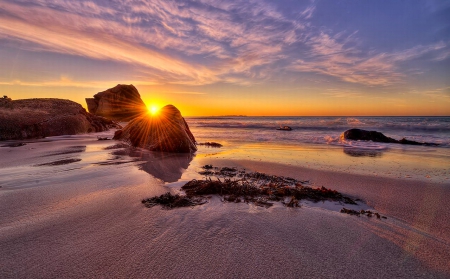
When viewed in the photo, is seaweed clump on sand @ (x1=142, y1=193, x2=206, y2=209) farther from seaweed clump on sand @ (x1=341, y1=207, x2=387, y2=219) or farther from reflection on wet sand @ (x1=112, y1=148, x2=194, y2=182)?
seaweed clump on sand @ (x1=341, y1=207, x2=387, y2=219)

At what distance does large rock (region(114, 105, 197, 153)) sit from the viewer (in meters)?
7.52

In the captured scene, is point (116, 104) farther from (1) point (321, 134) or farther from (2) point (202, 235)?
(2) point (202, 235)

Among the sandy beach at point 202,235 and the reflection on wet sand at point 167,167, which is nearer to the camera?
the sandy beach at point 202,235

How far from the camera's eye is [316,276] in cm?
160

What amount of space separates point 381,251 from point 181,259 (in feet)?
5.90

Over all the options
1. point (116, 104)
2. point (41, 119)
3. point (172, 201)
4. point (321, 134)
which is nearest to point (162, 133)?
point (172, 201)

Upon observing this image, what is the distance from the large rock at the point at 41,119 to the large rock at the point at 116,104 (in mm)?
22448

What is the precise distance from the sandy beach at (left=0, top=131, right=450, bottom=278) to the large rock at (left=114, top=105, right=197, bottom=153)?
3.75m

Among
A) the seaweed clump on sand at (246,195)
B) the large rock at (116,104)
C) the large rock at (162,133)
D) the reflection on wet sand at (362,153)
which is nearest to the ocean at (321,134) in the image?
the reflection on wet sand at (362,153)

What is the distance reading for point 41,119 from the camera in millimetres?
10148

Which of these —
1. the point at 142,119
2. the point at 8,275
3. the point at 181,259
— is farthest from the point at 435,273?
the point at 142,119

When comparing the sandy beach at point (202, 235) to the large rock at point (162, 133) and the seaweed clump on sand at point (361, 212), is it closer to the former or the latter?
the seaweed clump on sand at point (361, 212)

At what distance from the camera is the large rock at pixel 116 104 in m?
34.2

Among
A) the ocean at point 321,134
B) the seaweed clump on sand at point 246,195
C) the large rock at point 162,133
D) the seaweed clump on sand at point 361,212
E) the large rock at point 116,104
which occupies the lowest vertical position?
the ocean at point 321,134
